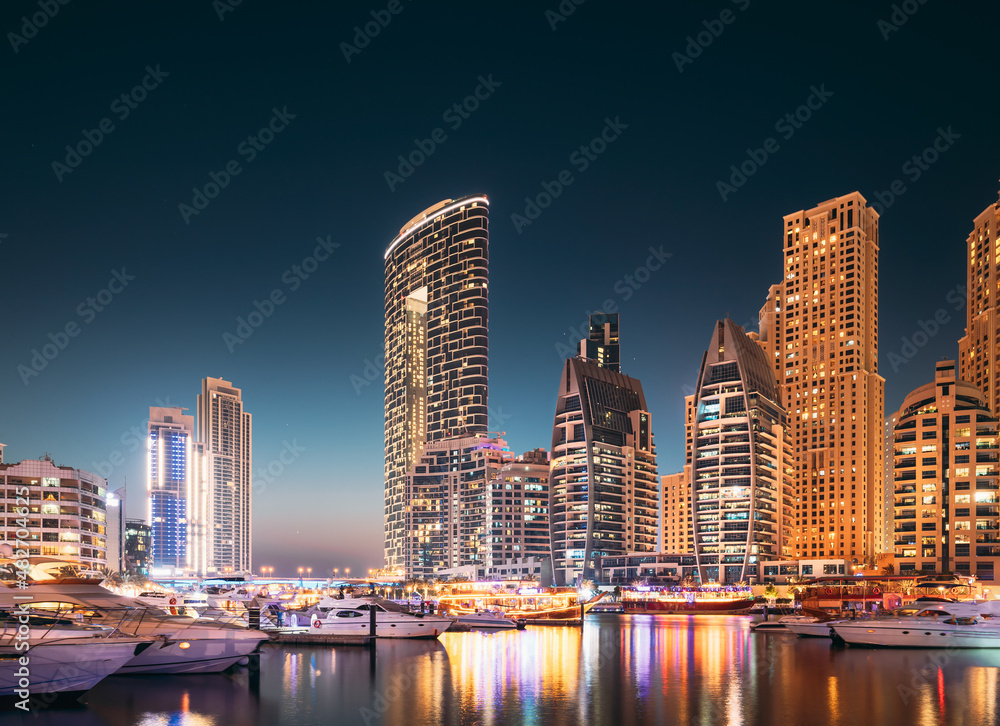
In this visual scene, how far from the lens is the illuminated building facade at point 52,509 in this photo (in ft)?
379

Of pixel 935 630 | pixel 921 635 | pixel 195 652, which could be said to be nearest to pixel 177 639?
pixel 195 652

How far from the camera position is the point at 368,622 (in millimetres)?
80375

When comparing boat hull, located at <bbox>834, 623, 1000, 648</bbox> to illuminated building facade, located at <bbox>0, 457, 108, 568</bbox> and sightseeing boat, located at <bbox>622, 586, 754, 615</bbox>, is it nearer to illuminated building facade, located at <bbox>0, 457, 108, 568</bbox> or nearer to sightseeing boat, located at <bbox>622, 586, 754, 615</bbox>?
sightseeing boat, located at <bbox>622, 586, 754, 615</bbox>

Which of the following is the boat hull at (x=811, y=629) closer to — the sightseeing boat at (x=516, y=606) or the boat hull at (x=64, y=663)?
the sightseeing boat at (x=516, y=606)

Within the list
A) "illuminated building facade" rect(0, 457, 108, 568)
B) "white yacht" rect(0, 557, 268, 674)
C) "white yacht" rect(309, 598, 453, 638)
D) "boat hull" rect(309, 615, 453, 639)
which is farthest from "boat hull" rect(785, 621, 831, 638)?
"illuminated building facade" rect(0, 457, 108, 568)

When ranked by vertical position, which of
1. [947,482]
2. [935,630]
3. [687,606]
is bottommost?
[687,606]

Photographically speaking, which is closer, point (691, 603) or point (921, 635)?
point (921, 635)

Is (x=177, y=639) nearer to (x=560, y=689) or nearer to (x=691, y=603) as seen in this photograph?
(x=560, y=689)

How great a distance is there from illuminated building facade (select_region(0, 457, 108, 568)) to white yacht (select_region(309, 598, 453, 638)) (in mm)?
54192

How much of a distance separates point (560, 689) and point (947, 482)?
530 ft

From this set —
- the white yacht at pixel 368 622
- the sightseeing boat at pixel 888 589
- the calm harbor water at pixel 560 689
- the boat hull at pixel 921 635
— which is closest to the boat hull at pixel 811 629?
the boat hull at pixel 921 635

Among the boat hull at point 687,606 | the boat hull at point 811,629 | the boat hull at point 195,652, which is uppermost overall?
the boat hull at point 195,652

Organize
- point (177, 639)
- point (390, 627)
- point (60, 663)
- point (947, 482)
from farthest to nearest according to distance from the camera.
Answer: point (947, 482)
point (390, 627)
point (177, 639)
point (60, 663)

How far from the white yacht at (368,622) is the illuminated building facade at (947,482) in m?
140
